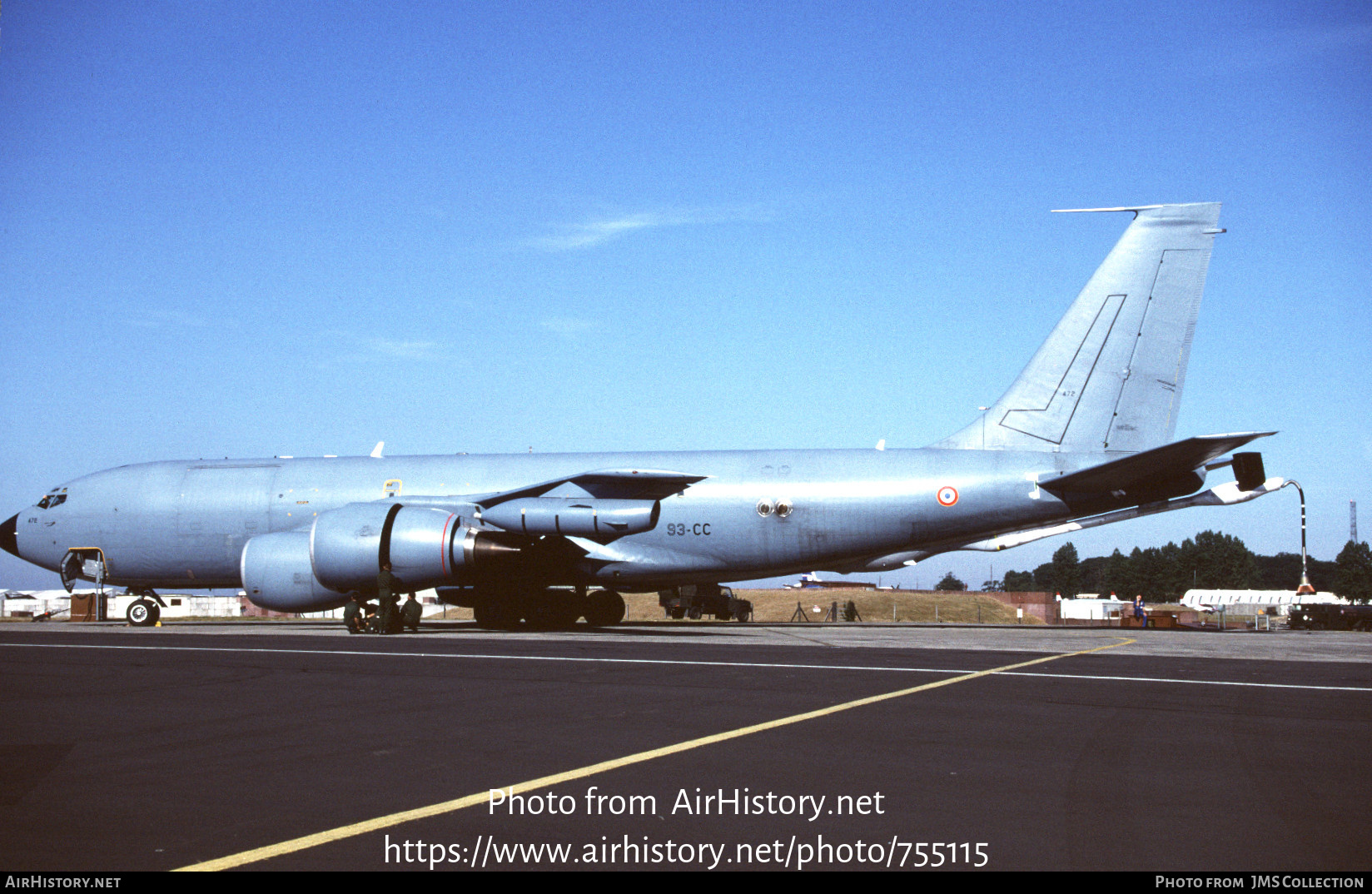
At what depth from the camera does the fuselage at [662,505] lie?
26000 millimetres

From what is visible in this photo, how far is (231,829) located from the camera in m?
5.75

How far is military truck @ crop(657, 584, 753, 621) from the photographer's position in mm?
40219

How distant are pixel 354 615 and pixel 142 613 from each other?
900cm

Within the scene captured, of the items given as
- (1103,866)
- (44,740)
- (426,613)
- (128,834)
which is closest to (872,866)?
(1103,866)

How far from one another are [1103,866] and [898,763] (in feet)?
9.19

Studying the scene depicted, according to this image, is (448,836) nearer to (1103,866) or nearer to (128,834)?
(128,834)

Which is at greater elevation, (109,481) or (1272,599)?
(109,481)

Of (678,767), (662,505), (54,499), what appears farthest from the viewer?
(54,499)

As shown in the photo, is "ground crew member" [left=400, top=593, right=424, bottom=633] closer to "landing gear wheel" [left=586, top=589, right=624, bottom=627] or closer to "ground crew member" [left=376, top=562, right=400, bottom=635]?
"ground crew member" [left=376, top=562, right=400, bottom=635]

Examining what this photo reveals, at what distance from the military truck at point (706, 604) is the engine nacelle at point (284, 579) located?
48.1 ft

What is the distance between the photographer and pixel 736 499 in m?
27.2

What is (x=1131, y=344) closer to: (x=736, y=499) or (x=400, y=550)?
(x=736, y=499)

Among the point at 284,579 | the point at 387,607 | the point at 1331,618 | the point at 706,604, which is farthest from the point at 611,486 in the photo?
the point at 1331,618

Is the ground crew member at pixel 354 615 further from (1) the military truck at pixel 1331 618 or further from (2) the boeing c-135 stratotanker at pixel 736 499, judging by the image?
(1) the military truck at pixel 1331 618
